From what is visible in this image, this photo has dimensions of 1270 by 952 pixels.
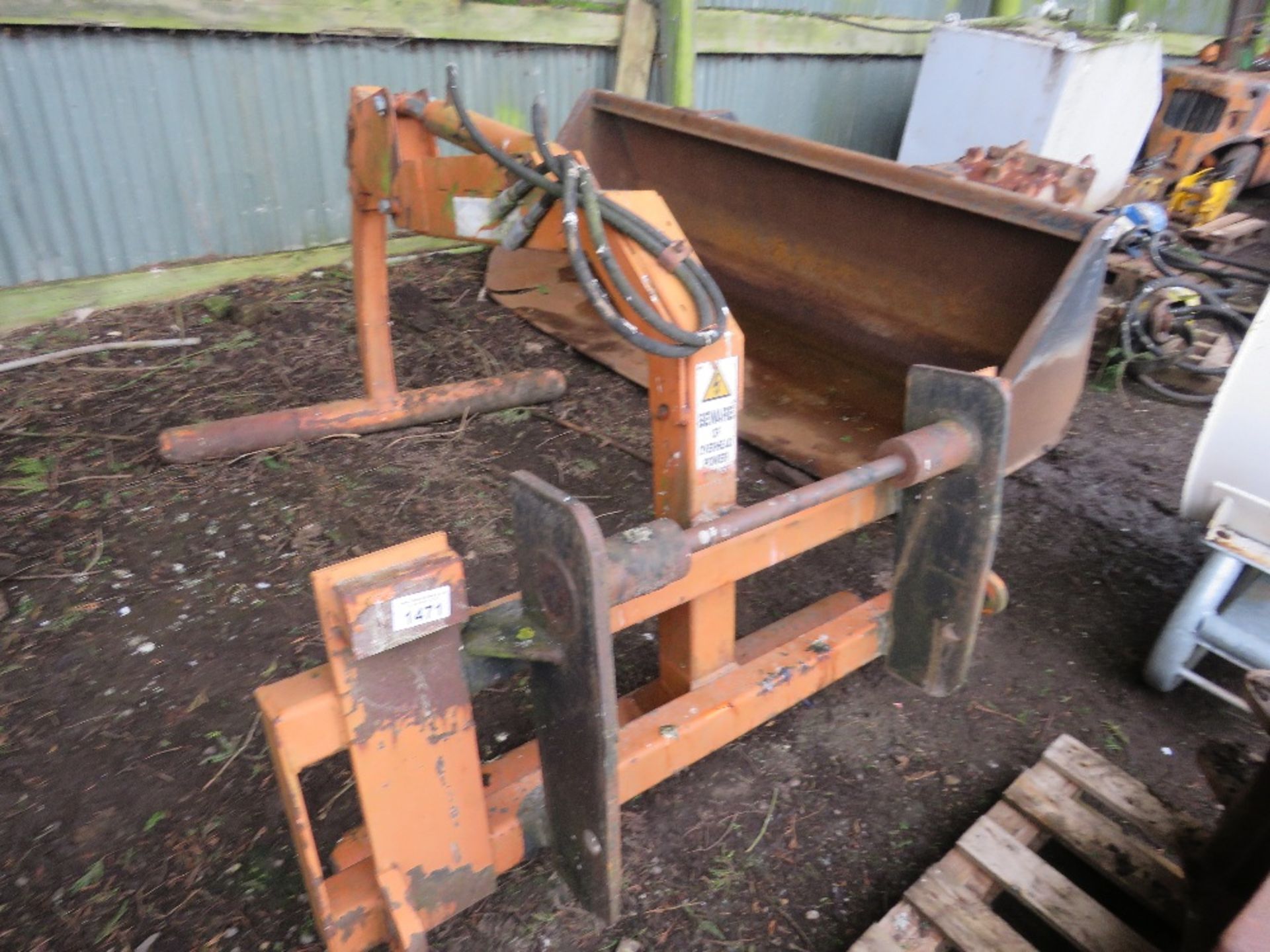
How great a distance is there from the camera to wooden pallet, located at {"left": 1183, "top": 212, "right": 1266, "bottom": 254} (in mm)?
5543

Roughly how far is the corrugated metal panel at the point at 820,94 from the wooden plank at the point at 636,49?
55 centimetres

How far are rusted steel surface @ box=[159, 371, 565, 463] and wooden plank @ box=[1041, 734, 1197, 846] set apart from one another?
2338 millimetres

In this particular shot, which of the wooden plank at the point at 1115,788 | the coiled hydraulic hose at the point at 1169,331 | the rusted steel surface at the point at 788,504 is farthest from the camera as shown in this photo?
the coiled hydraulic hose at the point at 1169,331

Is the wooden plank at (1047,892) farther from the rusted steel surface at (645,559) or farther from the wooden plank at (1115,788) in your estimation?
the rusted steel surface at (645,559)

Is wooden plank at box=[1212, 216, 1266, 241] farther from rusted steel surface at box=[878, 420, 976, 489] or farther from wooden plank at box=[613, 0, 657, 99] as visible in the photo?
rusted steel surface at box=[878, 420, 976, 489]

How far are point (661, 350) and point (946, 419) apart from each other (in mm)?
614

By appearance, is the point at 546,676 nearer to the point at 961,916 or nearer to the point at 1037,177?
the point at 961,916


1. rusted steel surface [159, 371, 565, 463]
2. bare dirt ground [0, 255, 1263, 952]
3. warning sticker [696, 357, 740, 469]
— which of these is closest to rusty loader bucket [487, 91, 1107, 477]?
bare dirt ground [0, 255, 1263, 952]

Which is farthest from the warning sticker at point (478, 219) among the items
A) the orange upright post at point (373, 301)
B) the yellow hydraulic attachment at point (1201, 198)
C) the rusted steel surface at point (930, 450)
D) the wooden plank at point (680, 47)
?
the yellow hydraulic attachment at point (1201, 198)

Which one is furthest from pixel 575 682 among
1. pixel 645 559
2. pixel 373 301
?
pixel 373 301

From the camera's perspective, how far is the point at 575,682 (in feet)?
Result: 4.21

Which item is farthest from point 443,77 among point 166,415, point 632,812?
point 632,812

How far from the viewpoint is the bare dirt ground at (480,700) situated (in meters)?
1.79

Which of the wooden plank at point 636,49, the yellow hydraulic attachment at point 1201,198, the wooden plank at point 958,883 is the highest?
the wooden plank at point 636,49
